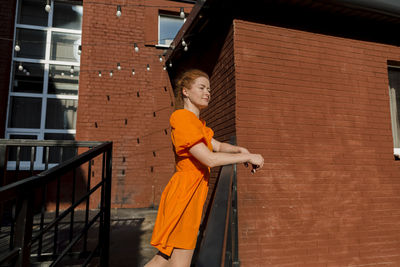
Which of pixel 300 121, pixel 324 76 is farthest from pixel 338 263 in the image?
pixel 324 76

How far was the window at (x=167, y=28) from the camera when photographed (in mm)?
6816

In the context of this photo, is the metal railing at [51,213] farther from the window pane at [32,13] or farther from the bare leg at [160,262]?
the window pane at [32,13]

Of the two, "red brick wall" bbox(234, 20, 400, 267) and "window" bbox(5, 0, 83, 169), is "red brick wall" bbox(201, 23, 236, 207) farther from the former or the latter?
"window" bbox(5, 0, 83, 169)

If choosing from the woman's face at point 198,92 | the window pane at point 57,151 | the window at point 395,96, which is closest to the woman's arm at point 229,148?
the woman's face at point 198,92

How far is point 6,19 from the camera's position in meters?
5.94

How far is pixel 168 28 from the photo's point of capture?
687 cm

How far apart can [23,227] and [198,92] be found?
1.12 metres

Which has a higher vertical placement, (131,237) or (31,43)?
(31,43)

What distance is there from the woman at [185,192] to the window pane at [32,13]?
7051 mm

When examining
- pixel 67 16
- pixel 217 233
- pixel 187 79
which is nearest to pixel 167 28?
pixel 67 16

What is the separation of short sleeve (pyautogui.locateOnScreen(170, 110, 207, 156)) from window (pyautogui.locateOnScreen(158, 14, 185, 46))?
19.3 ft

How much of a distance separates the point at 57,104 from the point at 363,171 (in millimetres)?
6791

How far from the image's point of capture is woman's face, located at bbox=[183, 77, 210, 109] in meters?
1.58

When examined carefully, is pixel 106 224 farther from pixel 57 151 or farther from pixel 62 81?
pixel 62 81
